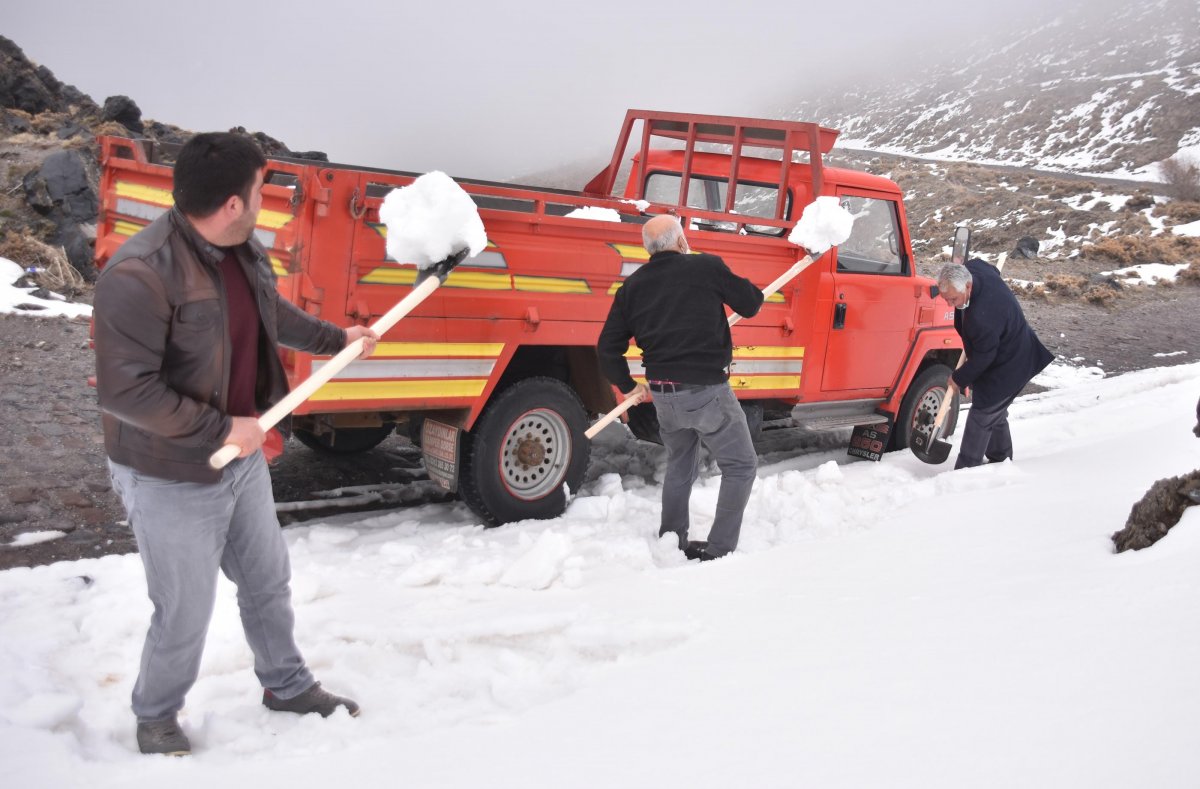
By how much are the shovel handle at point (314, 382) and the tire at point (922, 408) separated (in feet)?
15.7

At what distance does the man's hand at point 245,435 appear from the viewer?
268 centimetres

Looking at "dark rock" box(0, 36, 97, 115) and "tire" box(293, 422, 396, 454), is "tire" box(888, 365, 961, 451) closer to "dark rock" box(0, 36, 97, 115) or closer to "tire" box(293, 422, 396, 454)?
"tire" box(293, 422, 396, 454)

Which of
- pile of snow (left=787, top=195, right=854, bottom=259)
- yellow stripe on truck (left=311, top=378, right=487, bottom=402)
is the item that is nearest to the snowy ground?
yellow stripe on truck (left=311, top=378, right=487, bottom=402)

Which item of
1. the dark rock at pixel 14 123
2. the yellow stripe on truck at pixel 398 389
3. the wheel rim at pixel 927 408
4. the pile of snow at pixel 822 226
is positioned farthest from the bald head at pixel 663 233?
the dark rock at pixel 14 123

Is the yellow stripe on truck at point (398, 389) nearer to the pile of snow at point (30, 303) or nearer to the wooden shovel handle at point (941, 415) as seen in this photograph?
the wooden shovel handle at point (941, 415)

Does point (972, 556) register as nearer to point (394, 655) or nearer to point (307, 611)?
point (394, 655)

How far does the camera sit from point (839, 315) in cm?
672

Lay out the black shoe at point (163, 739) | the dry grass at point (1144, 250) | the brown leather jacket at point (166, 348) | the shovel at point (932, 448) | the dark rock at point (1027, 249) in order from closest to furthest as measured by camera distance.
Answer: the brown leather jacket at point (166, 348) < the black shoe at point (163, 739) < the shovel at point (932, 448) < the dry grass at point (1144, 250) < the dark rock at point (1027, 249)

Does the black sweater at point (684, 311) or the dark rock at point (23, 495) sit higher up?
the black sweater at point (684, 311)

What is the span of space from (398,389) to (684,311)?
1.53 m

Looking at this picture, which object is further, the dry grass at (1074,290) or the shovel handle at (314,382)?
the dry grass at (1074,290)

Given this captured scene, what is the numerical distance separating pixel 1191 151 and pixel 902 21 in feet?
306

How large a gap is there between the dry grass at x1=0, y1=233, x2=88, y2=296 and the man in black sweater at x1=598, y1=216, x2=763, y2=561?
28.2ft

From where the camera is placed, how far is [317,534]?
5.07 metres
